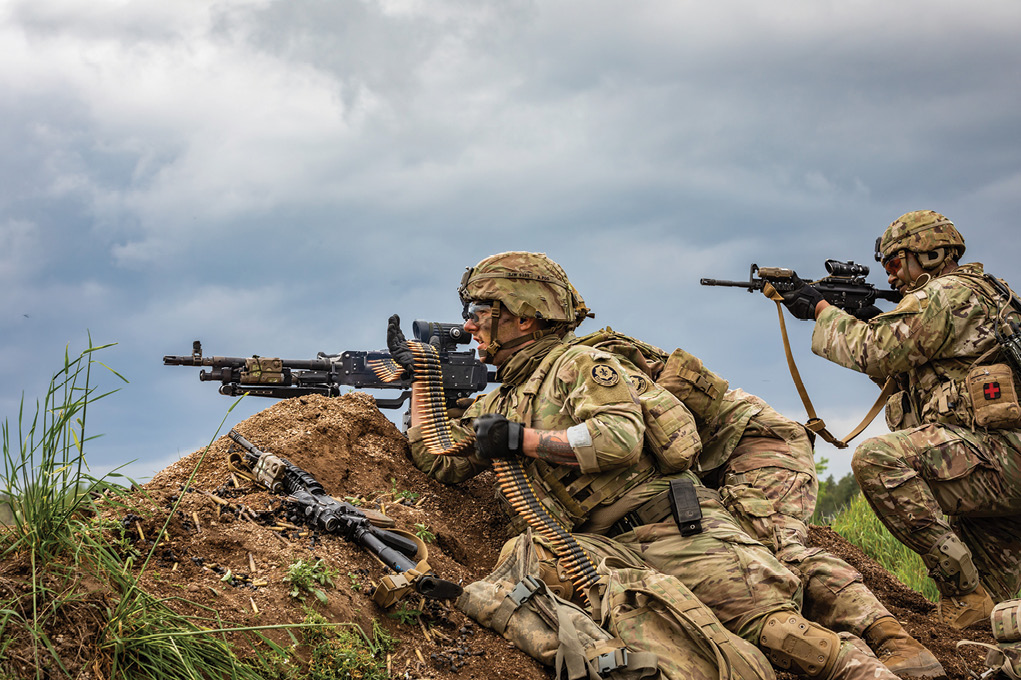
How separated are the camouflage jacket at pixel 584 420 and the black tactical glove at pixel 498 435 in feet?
1.05

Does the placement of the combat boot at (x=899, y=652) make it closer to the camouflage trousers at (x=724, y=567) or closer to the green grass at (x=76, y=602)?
the camouflage trousers at (x=724, y=567)

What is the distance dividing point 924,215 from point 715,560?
179 inches

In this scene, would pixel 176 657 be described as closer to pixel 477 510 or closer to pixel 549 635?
pixel 549 635

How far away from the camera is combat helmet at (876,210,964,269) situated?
820 centimetres

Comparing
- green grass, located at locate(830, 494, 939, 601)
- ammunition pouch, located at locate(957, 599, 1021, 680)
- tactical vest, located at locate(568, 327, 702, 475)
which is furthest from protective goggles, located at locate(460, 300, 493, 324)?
green grass, located at locate(830, 494, 939, 601)

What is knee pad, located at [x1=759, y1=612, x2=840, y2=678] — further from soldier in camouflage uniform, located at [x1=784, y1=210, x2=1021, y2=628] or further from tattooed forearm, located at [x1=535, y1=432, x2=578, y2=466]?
soldier in camouflage uniform, located at [x1=784, y1=210, x2=1021, y2=628]

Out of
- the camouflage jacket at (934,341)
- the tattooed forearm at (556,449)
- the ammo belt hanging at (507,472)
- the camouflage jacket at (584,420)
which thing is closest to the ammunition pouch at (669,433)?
the camouflage jacket at (584,420)

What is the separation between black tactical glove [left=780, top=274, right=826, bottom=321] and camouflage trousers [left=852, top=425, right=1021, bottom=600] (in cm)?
150

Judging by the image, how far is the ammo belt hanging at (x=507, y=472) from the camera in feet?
18.6

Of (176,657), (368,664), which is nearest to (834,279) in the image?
(368,664)

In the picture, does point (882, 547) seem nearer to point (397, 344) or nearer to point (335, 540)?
point (397, 344)

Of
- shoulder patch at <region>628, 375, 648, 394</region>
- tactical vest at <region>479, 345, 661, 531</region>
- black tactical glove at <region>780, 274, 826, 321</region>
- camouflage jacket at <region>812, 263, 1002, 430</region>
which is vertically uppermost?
black tactical glove at <region>780, 274, 826, 321</region>

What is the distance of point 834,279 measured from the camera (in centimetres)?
896

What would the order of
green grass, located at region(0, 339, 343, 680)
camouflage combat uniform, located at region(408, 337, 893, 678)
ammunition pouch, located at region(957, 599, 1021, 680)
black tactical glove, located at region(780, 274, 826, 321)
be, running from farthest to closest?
black tactical glove, located at region(780, 274, 826, 321) → ammunition pouch, located at region(957, 599, 1021, 680) → camouflage combat uniform, located at region(408, 337, 893, 678) → green grass, located at region(0, 339, 343, 680)
